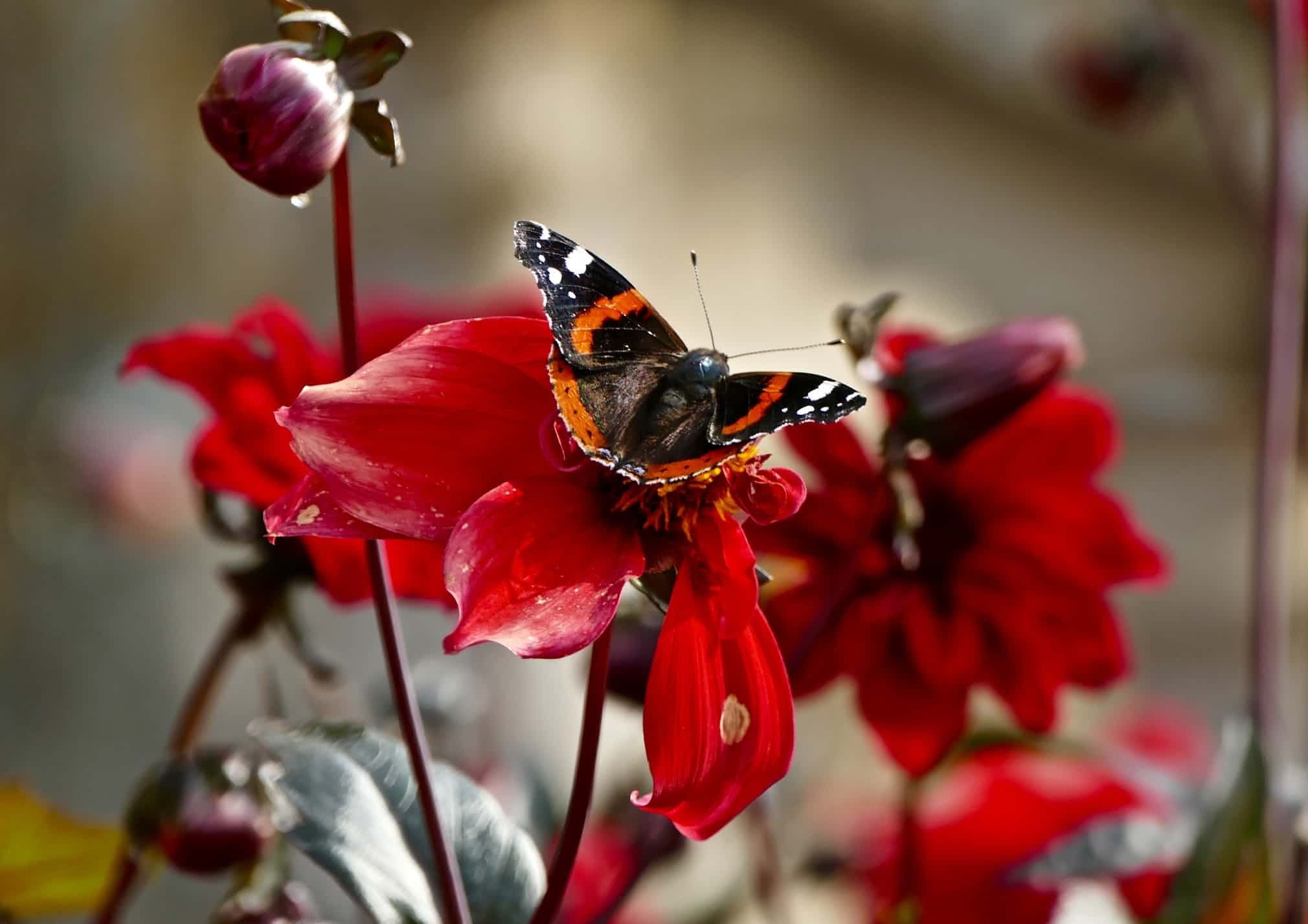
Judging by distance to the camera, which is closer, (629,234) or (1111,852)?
(1111,852)

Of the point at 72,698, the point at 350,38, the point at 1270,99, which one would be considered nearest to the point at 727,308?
the point at 72,698

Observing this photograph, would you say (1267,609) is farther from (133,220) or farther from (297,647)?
(133,220)

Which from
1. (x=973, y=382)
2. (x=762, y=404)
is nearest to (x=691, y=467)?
(x=762, y=404)

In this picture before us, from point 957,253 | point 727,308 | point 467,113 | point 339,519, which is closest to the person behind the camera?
point 339,519

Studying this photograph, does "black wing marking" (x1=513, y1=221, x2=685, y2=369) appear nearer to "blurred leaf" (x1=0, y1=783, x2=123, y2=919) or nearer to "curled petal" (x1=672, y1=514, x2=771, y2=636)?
"curled petal" (x1=672, y1=514, x2=771, y2=636)

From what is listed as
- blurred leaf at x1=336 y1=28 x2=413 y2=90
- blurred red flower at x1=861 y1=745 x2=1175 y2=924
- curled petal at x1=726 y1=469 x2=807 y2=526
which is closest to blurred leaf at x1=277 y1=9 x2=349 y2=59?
blurred leaf at x1=336 y1=28 x2=413 y2=90

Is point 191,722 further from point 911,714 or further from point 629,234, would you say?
point 629,234
